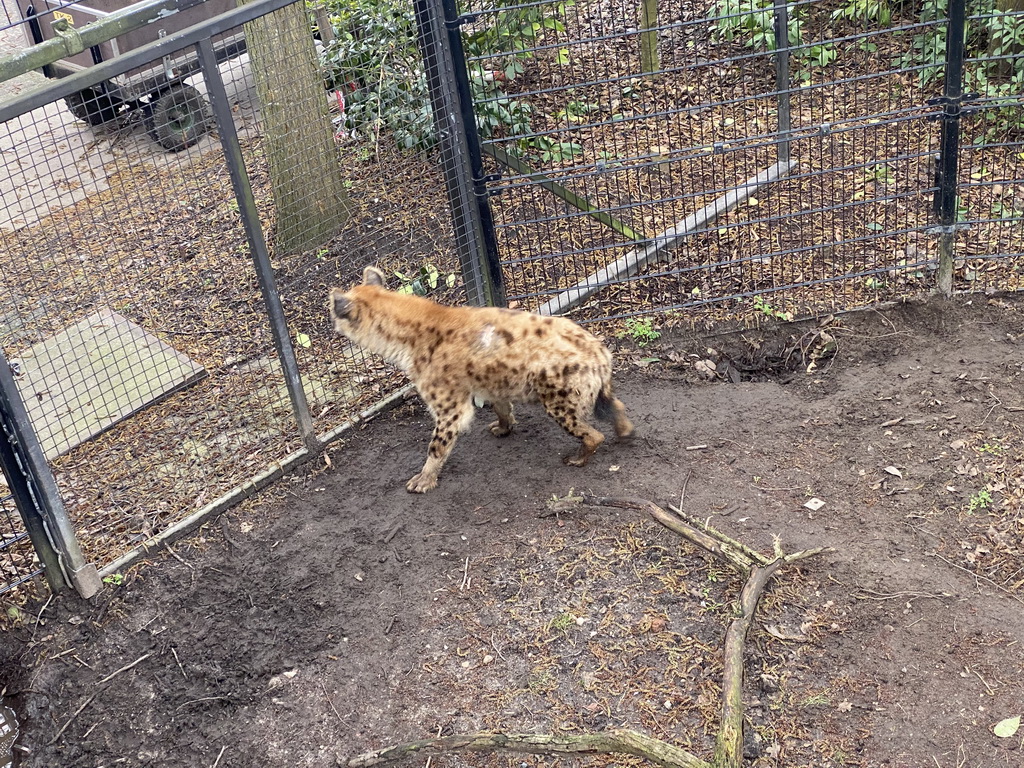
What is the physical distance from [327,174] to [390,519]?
10.5ft

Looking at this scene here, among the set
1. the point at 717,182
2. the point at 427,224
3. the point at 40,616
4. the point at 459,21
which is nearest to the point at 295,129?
the point at 427,224

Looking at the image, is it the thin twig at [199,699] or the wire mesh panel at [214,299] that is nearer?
the thin twig at [199,699]

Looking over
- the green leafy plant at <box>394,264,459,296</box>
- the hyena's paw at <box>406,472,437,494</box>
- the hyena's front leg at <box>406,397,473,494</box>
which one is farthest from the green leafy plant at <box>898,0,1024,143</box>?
the hyena's paw at <box>406,472,437,494</box>

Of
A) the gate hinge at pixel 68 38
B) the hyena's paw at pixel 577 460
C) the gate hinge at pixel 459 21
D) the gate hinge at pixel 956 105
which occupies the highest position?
the gate hinge at pixel 68 38

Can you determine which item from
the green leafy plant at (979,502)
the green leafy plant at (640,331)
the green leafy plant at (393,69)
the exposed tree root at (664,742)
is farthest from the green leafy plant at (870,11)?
the exposed tree root at (664,742)

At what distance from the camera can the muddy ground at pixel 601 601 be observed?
417 centimetres

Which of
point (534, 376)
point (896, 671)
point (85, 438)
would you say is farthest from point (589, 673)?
point (85, 438)

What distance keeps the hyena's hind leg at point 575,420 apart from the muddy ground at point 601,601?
0.32 feet

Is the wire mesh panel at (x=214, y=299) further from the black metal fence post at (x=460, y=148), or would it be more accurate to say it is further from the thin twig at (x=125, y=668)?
the thin twig at (x=125, y=668)

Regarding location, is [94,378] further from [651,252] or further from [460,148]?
[651,252]

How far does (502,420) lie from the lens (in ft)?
19.7

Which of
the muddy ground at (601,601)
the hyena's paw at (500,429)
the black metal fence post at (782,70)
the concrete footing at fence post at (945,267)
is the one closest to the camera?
the muddy ground at (601,601)

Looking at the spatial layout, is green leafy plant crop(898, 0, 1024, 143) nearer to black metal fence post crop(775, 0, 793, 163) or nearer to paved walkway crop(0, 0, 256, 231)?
black metal fence post crop(775, 0, 793, 163)

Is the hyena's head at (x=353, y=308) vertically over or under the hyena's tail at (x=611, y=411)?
over
